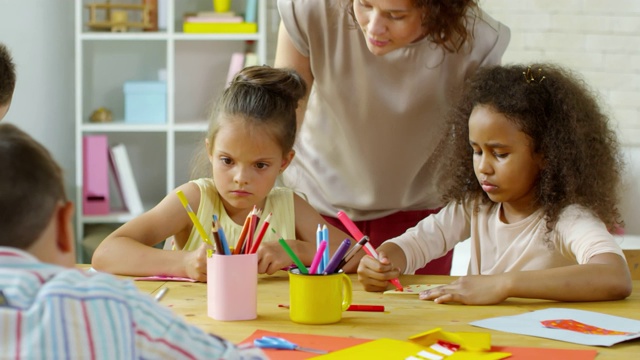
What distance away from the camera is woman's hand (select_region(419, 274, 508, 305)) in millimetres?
1431

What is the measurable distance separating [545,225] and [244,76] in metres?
0.69

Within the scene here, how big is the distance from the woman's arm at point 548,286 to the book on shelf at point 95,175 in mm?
2657

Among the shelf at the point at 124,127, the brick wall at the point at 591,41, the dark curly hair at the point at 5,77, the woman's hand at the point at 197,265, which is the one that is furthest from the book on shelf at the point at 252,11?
the woman's hand at the point at 197,265

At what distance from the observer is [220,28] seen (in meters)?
3.90

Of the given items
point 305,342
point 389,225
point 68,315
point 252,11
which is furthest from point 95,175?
point 68,315

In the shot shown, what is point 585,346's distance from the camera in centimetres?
119

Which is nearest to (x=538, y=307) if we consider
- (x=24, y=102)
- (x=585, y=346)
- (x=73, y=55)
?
(x=585, y=346)

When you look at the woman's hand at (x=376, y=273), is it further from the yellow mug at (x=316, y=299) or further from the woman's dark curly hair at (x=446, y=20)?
the woman's dark curly hair at (x=446, y=20)

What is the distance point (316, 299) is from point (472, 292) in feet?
0.98

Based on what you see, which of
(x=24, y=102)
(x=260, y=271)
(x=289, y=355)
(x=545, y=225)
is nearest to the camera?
(x=289, y=355)

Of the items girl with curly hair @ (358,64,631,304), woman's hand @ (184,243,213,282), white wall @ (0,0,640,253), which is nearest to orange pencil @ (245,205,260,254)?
woman's hand @ (184,243,213,282)

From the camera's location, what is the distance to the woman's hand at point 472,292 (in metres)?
1.43

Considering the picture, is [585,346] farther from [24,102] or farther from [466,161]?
[24,102]

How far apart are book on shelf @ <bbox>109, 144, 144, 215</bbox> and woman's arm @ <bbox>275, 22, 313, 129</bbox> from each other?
2037 mm
